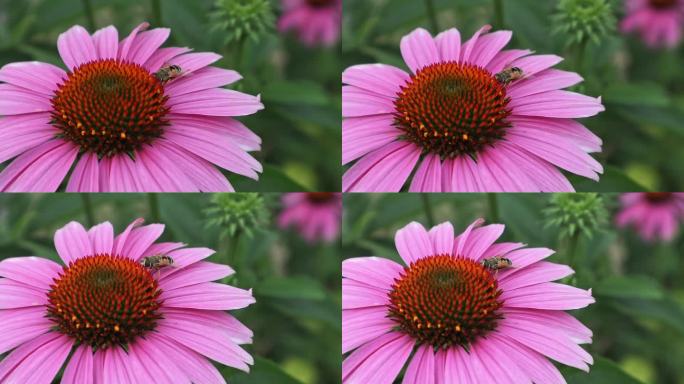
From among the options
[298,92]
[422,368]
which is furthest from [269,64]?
[422,368]

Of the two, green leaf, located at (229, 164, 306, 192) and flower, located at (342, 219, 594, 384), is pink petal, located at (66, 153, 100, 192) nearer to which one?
green leaf, located at (229, 164, 306, 192)

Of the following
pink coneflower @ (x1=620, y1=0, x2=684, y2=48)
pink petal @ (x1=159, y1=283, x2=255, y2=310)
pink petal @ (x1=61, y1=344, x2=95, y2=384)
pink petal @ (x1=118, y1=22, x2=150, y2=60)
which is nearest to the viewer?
pink petal @ (x1=61, y1=344, x2=95, y2=384)

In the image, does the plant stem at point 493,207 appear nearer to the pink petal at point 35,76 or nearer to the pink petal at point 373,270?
the pink petal at point 373,270

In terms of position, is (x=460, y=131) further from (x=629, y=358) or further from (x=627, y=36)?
(x=629, y=358)

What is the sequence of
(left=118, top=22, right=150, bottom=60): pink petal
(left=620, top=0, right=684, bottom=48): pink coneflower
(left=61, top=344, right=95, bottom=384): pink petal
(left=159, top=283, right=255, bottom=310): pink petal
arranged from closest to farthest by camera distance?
(left=61, top=344, right=95, bottom=384): pink petal < (left=159, top=283, right=255, bottom=310): pink petal < (left=118, top=22, right=150, bottom=60): pink petal < (left=620, top=0, right=684, bottom=48): pink coneflower

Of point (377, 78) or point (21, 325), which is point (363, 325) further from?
point (21, 325)

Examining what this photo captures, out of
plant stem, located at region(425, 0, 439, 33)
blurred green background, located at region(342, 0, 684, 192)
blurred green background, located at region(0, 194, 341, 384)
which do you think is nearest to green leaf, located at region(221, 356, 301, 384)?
blurred green background, located at region(0, 194, 341, 384)
